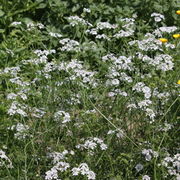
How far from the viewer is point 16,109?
3.02m

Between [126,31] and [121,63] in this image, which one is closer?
[121,63]

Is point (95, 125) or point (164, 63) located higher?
point (164, 63)

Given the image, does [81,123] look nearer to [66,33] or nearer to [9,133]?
[9,133]

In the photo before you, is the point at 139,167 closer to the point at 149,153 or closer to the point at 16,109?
the point at 149,153

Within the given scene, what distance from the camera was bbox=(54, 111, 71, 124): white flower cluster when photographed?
114 inches

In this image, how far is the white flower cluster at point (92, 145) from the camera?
2776mm

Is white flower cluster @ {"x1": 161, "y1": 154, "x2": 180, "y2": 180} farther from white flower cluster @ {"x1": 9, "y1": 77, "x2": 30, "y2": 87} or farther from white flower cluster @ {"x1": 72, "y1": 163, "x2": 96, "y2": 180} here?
white flower cluster @ {"x1": 9, "y1": 77, "x2": 30, "y2": 87}

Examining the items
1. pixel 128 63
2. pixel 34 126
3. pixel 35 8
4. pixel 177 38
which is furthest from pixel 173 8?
pixel 34 126

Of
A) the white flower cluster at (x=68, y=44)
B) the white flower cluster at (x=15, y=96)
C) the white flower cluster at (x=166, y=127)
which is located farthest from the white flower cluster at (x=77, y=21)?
the white flower cluster at (x=166, y=127)

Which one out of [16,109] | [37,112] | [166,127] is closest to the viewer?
[166,127]

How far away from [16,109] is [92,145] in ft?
1.71

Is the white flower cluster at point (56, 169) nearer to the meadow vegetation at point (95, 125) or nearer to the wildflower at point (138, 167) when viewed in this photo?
the meadow vegetation at point (95, 125)

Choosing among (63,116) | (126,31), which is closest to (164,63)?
(126,31)

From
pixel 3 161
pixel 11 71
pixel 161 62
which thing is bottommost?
pixel 3 161
